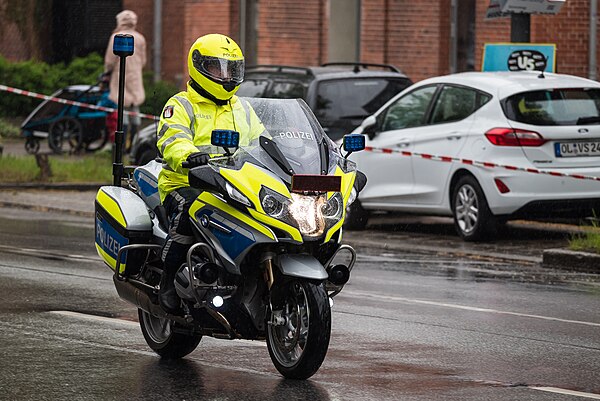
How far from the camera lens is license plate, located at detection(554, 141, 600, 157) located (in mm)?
15555

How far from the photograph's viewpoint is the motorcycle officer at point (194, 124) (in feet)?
28.0

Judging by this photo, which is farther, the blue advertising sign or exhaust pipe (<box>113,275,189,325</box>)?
the blue advertising sign

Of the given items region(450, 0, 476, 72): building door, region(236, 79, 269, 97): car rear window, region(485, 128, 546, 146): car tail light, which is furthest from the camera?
region(450, 0, 476, 72): building door

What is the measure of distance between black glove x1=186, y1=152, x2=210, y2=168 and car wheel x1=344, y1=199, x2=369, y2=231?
927cm

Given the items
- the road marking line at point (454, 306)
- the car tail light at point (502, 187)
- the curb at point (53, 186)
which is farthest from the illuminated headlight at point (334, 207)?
the curb at point (53, 186)

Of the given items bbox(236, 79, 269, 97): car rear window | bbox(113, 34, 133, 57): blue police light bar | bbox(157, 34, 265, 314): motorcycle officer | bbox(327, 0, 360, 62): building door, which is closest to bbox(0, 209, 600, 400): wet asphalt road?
bbox(157, 34, 265, 314): motorcycle officer

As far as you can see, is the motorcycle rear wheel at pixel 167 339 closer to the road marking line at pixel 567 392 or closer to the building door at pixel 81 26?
the road marking line at pixel 567 392

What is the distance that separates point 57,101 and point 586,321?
16.6 meters

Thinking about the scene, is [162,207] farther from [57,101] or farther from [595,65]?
[57,101]

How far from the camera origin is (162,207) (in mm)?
8930

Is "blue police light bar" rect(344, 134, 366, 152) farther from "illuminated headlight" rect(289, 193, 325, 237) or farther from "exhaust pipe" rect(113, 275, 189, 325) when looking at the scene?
"exhaust pipe" rect(113, 275, 189, 325)

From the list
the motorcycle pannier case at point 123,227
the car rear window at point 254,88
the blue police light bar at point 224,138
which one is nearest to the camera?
the blue police light bar at point 224,138

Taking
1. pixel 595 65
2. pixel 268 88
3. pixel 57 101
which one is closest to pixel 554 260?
pixel 268 88

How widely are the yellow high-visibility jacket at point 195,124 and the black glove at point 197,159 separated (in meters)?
0.28
